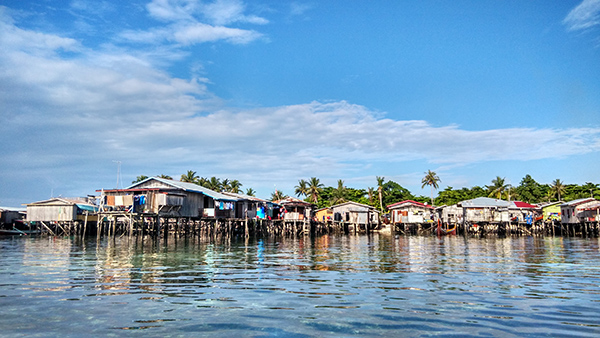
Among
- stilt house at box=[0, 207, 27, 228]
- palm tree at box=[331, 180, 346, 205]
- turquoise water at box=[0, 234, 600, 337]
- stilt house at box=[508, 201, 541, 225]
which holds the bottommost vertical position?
turquoise water at box=[0, 234, 600, 337]

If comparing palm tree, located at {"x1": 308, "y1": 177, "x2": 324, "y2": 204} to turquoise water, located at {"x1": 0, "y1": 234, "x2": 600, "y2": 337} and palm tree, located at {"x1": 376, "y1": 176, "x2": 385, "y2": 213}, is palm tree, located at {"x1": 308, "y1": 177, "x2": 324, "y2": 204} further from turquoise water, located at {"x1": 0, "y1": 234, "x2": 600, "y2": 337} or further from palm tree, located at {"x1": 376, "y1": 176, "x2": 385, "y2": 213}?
turquoise water, located at {"x1": 0, "y1": 234, "x2": 600, "y2": 337}

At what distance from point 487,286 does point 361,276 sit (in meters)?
3.54

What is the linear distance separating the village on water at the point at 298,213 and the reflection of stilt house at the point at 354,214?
15 centimetres

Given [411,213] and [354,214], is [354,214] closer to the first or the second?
[354,214]

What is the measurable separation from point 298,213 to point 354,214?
1230 cm

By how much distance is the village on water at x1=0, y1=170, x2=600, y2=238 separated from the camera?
128 ft

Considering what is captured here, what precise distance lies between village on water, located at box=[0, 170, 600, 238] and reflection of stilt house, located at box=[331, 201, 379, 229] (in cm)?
15

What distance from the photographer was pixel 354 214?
64250 millimetres

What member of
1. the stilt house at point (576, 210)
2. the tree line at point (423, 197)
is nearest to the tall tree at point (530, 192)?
the tree line at point (423, 197)

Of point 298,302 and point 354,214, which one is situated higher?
point 354,214

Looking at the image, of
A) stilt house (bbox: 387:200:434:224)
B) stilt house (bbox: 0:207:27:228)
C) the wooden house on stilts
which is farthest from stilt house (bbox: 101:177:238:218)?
stilt house (bbox: 387:200:434:224)

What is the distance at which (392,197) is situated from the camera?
270 feet

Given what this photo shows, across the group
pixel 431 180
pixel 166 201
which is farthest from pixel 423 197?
pixel 166 201

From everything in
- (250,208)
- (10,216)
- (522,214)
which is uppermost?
(250,208)
